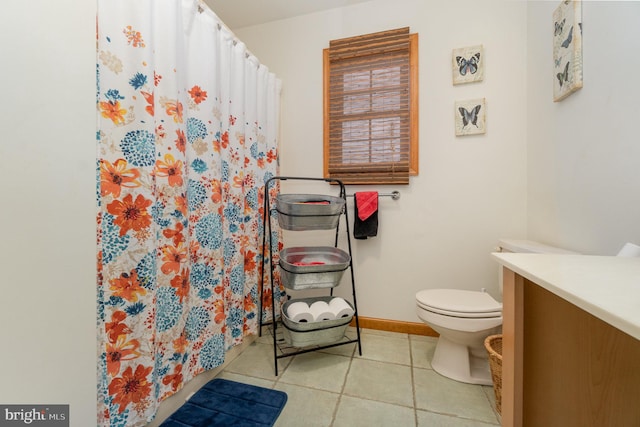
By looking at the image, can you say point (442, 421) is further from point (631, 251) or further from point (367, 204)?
point (367, 204)

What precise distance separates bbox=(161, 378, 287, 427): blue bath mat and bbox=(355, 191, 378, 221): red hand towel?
1.15m

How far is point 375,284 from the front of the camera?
191 centimetres

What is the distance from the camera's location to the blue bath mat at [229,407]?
3.54 ft

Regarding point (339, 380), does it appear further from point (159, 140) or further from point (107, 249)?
point (159, 140)

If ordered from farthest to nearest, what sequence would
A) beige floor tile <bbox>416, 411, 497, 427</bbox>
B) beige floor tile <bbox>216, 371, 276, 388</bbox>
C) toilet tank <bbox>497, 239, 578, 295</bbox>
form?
beige floor tile <bbox>216, 371, 276, 388</bbox> → toilet tank <bbox>497, 239, 578, 295</bbox> → beige floor tile <bbox>416, 411, 497, 427</bbox>

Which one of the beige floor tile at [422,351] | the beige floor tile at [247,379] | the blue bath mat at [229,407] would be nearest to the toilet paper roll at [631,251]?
the beige floor tile at [422,351]

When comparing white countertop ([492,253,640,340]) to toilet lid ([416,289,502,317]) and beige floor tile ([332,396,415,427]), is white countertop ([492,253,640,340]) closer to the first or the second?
toilet lid ([416,289,502,317])

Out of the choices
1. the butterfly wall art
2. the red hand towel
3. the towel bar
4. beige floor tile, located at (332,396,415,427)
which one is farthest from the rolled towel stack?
the butterfly wall art

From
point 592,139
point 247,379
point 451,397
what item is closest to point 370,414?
point 451,397

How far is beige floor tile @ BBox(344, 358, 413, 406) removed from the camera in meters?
1.23

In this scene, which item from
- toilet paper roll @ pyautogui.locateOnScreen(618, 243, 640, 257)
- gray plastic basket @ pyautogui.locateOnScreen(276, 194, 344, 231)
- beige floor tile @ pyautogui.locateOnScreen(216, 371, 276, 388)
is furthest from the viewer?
gray plastic basket @ pyautogui.locateOnScreen(276, 194, 344, 231)

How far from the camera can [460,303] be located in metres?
1.34

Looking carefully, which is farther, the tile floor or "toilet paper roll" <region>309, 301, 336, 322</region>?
"toilet paper roll" <region>309, 301, 336, 322</region>

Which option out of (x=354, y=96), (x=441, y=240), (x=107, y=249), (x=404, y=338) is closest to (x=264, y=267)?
(x=107, y=249)
